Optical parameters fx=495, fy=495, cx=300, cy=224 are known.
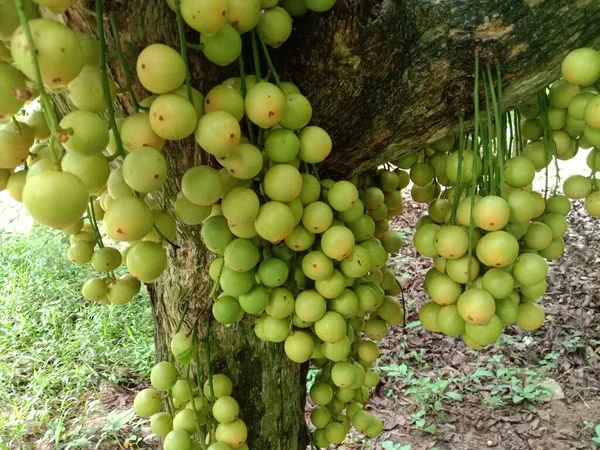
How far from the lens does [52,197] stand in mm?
609

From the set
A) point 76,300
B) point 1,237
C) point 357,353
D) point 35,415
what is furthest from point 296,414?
point 1,237

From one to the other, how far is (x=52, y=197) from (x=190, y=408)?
0.82 meters

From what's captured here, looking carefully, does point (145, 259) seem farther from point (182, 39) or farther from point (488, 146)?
point (488, 146)

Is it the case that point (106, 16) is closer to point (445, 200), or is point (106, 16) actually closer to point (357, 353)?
point (445, 200)

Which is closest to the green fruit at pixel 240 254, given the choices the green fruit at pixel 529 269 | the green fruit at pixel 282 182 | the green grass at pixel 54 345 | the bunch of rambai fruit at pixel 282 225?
the bunch of rambai fruit at pixel 282 225

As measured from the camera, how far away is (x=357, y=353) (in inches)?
58.1

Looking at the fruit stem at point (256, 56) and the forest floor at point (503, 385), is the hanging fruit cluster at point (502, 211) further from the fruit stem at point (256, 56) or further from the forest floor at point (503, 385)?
the forest floor at point (503, 385)

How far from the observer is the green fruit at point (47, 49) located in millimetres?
588

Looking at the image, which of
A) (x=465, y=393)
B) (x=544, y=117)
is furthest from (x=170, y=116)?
(x=465, y=393)

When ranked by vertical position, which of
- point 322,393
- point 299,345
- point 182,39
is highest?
point 182,39

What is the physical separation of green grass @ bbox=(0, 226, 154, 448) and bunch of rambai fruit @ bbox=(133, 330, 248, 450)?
1929 millimetres

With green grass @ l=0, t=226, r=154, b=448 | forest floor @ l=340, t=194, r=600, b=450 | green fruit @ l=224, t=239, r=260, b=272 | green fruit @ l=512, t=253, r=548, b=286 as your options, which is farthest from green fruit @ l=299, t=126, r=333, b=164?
green grass @ l=0, t=226, r=154, b=448

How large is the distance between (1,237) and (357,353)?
4385 millimetres

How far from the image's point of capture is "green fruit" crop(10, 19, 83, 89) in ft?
1.93
